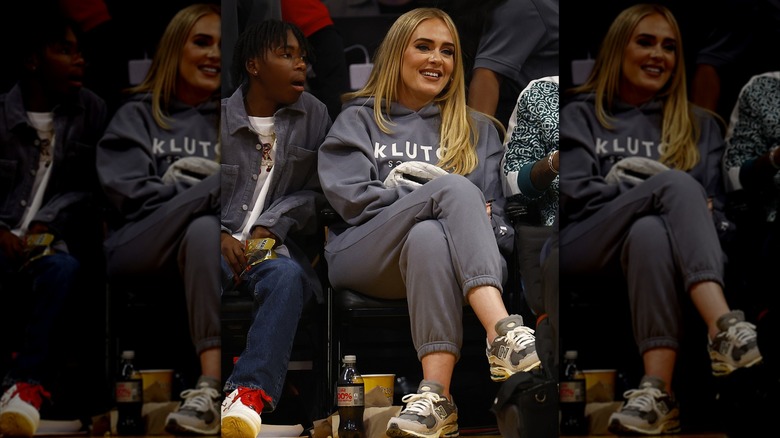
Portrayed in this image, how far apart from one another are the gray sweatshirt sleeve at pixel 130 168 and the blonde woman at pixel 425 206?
0.64m

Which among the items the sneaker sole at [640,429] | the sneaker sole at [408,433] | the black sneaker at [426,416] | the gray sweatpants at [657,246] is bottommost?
the sneaker sole at [640,429]

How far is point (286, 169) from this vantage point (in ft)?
9.13

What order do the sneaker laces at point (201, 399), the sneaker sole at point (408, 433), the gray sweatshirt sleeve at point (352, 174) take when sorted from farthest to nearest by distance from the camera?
1. the sneaker laces at point (201, 399)
2. the gray sweatshirt sleeve at point (352, 174)
3. the sneaker sole at point (408, 433)

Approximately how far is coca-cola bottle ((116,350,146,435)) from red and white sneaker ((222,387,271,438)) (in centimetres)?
41

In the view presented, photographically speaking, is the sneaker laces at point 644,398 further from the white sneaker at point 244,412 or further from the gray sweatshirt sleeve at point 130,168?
the gray sweatshirt sleeve at point 130,168

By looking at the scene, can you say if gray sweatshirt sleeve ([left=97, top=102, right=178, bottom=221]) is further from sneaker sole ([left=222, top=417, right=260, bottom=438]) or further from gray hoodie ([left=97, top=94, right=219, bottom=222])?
sneaker sole ([left=222, top=417, right=260, bottom=438])

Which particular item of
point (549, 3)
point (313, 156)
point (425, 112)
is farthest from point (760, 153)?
point (313, 156)

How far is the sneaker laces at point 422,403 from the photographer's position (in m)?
2.64

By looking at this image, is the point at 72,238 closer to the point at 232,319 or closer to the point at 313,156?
the point at 232,319

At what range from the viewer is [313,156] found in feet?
9.14

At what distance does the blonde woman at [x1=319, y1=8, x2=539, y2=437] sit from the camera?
2.64 meters

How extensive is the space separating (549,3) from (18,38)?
1.88 m

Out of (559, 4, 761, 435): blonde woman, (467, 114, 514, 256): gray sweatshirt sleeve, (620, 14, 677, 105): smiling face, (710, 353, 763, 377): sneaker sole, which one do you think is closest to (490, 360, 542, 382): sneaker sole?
(467, 114, 514, 256): gray sweatshirt sleeve

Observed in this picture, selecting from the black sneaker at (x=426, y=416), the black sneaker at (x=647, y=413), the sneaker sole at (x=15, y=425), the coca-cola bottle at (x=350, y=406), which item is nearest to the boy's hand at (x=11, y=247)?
the sneaker sole at (x=15, y=425)
